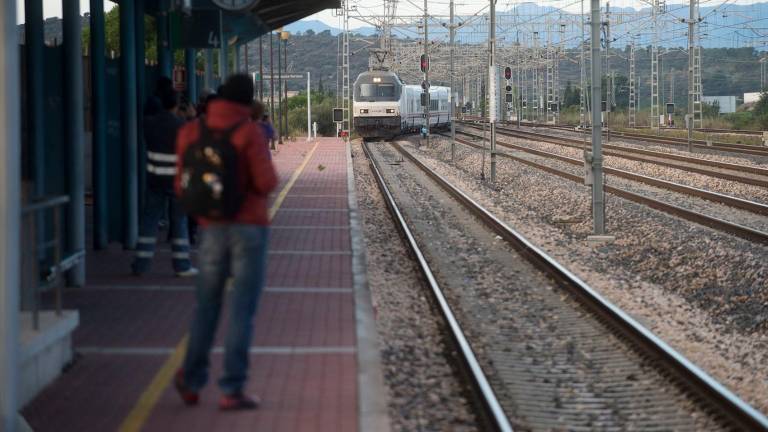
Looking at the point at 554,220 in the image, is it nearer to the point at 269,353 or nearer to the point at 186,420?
the point at 269,353

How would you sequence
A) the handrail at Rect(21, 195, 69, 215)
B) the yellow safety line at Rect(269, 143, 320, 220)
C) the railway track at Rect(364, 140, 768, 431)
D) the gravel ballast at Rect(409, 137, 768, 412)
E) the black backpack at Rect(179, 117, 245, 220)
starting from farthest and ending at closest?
1. the yellow safety line at Rect(269, 143, 320, 220)
2. the gravel ballast at Rect(409, 137, 768, 412)
3. the railway track at Rect(364, 140, 768, 431)
4. the handrail at Rect(21, 195, 69, 215)
5. the black backpack at Rect(179, 117, 245, 220)

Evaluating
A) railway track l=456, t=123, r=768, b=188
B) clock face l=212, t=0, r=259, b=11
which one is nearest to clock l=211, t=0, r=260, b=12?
clock face l=212, t=0, r=259, b=11

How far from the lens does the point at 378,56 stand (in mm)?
55344

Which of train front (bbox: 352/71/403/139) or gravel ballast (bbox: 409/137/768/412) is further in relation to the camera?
train front (bbox: 352/71/403/139)

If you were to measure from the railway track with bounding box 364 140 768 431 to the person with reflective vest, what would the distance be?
2.68m

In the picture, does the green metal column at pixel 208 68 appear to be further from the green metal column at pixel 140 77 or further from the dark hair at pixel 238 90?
the dark hair at pixel 238 90

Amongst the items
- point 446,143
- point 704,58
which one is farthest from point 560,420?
point 704,58

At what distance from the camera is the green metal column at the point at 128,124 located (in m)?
13.9

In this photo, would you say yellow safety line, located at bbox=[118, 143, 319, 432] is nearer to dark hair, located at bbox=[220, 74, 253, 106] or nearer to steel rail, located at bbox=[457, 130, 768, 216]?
dark hair, located at bbox=[220, 74, 253, 106]

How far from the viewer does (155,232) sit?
39.5 ft

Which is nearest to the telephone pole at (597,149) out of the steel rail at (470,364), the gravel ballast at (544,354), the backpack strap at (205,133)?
the gravel ballast at (544,354)

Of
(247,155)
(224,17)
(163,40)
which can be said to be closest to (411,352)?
(247,155)

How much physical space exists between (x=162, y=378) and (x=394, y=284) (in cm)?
596

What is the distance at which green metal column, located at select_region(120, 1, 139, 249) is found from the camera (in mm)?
13938
